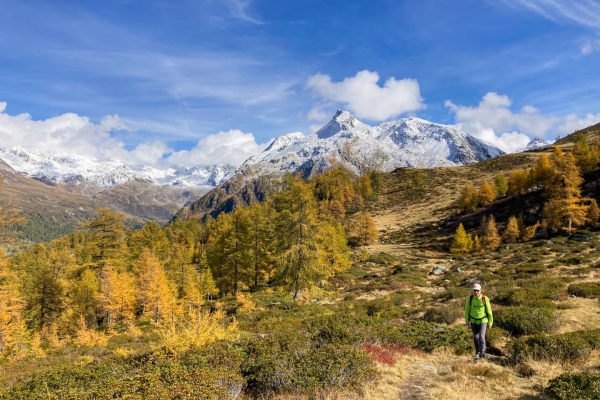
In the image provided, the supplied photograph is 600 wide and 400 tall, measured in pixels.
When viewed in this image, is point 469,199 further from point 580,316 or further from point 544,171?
point 580,316

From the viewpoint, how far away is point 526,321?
41.1 ft

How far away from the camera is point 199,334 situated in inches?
447

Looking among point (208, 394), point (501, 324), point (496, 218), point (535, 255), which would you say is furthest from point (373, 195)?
point (208, 394)

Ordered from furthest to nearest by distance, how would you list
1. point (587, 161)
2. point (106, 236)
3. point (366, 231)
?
point (366, 231), point (587, 161), point (106, 236)

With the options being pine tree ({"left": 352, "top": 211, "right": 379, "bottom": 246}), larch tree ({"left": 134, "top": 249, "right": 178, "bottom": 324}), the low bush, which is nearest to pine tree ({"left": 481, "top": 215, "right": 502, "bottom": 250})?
pine tree ({"left": 352, "top": 211, "right": 379, "bottom": 246})

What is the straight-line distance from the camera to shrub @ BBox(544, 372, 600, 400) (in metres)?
6.35

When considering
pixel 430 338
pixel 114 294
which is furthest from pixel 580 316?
pixel 114 294

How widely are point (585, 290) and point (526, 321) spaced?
25.9ft

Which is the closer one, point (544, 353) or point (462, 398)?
point (462, 398)

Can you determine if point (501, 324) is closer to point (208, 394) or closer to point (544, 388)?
point (544, 388)

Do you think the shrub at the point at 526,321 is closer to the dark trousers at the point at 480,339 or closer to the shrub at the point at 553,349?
the shrub at the point at 553,349

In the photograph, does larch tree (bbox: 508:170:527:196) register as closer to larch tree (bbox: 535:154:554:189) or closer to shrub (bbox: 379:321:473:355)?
larch tree (bbox: 535:154:554:189)

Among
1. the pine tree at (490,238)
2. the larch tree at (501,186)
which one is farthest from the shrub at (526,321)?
the larch tree at (501,186)

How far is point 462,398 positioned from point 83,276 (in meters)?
41.2
